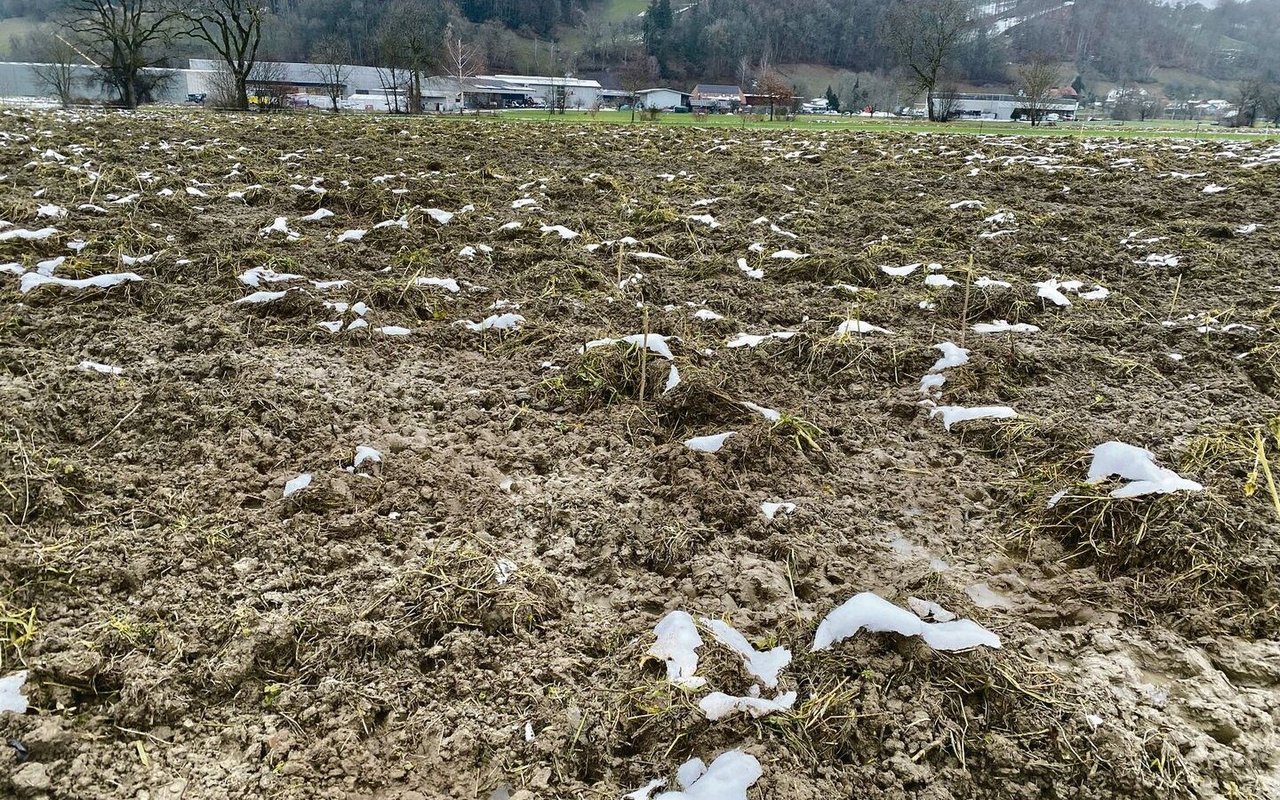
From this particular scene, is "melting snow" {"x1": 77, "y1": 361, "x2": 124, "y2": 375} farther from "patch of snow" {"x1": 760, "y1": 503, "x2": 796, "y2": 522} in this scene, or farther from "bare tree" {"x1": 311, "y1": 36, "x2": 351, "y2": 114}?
"bare tree" {"x1": 311, "y1": 36, "x2": 351, "y2": 114}

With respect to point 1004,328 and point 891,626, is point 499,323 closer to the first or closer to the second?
point 891,626

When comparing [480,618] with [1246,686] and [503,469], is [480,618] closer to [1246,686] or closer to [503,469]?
[503,469]

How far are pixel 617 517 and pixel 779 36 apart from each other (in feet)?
420

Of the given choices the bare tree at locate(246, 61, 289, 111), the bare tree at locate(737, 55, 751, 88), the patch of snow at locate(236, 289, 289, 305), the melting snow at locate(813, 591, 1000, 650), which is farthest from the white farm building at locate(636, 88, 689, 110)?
the melting snow at locate(813, 591, 1000, 650)

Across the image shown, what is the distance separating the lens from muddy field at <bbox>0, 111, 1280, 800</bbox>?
1.71 meters

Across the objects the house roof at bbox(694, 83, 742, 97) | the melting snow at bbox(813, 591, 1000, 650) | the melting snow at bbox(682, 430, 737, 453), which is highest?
the house roof at bbox(694, 83, 742, 97)

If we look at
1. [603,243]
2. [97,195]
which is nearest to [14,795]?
[603,243]

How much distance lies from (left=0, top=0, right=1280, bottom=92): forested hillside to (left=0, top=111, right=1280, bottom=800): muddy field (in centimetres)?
9207

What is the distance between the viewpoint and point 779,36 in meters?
111

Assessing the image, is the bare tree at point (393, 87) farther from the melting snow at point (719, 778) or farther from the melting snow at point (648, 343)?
the melting snow at point (719, 778)

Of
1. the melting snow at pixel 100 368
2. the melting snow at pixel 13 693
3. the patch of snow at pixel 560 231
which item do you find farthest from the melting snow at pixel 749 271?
the melting snow at pixel 13 693

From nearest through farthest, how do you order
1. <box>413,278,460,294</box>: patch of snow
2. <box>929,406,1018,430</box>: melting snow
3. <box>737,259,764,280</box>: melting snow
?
1. <box>929,406,1018,430</box>: melting snow
2. <box>413,278,460,294</box>: patch of snow
3. <box>737,259,764,280</box>: melting snow

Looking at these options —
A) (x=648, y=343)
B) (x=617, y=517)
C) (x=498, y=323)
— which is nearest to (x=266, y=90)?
(x=498, y=323)

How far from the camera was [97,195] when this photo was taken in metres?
7.44
